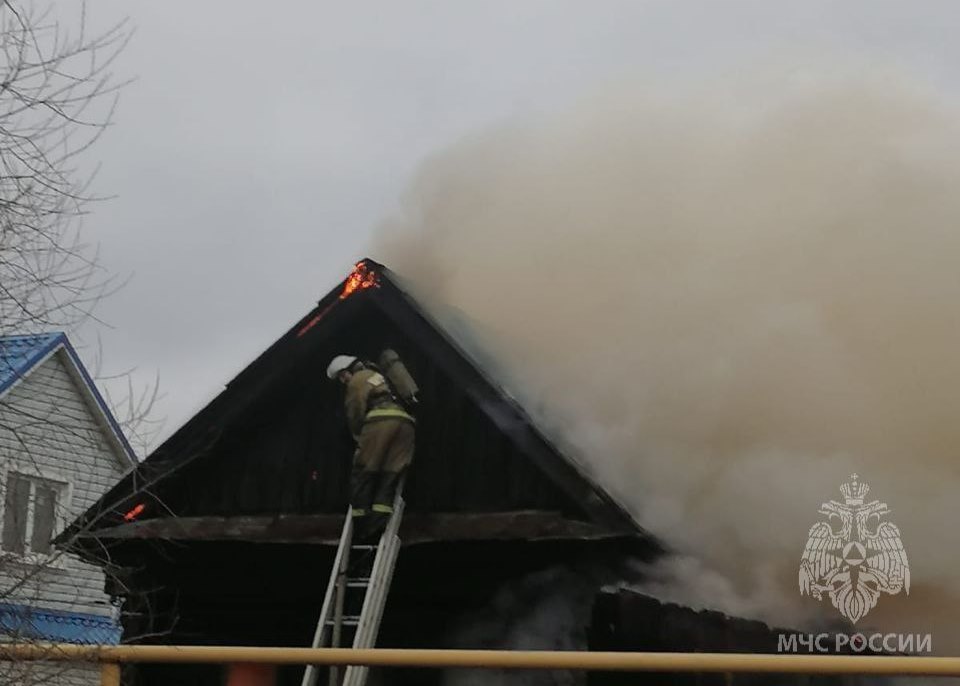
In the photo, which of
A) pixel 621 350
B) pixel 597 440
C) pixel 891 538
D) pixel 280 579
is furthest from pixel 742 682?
pixel 280 579

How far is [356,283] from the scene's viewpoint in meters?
10.4

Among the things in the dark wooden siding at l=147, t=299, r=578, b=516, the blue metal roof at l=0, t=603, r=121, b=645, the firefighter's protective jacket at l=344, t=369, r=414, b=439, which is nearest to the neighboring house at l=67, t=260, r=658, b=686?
the dark wooden siding at l=147, t=299, r=578, b=516

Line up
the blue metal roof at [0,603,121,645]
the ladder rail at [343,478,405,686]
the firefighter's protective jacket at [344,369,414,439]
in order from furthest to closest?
1. the blue metal roof at [0,603,121,645]
2. the firefighter's protective jacket at [344,369,414,439]
3. the ladder rail at [343,478,405,686]

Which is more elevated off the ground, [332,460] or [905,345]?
[905,345]

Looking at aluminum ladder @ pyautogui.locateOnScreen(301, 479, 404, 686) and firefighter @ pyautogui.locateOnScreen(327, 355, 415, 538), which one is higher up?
firefighter @ pyautogui.locateOnScreen(327, 355, 415, 538)

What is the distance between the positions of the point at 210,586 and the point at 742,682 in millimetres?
4291

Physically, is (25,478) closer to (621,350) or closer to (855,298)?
(621,350)

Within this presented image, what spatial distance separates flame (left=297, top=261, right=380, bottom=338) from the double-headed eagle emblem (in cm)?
349

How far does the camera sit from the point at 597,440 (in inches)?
402

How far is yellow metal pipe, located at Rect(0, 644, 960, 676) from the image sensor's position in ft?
13.5

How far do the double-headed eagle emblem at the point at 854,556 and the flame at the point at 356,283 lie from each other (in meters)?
3.49

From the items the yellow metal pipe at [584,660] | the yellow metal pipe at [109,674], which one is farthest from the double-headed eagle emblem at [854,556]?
the yellow metal pipe at [109,674]

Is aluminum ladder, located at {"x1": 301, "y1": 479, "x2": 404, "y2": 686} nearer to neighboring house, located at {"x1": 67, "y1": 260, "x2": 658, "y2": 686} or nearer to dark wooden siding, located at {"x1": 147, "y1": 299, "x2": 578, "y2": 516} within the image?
neighboring house, located at {"x1": 67, "y1": 260, "x2": 658, "y2": 686}

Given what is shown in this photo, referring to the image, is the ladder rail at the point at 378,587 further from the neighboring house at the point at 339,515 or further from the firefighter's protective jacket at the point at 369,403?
the firefighter's protective jacket at the point at 369,403
